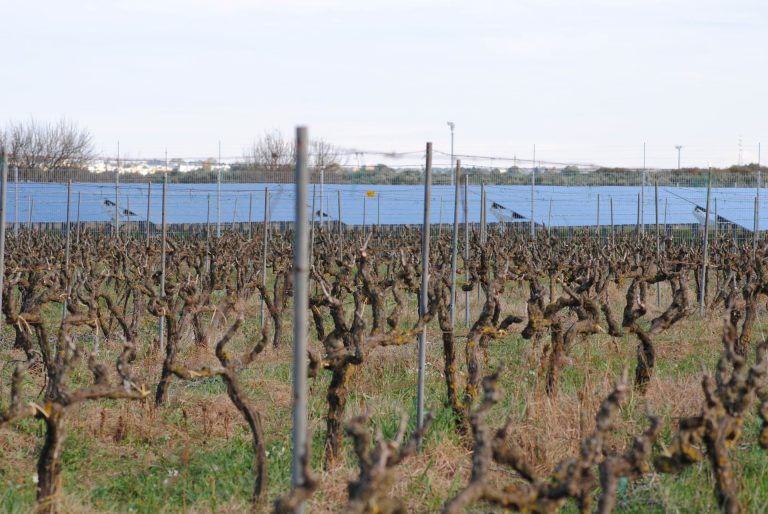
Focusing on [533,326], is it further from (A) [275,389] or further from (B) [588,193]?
(B) [588,193]

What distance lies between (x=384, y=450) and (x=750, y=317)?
6.54 metres

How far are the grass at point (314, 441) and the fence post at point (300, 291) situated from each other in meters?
0.80

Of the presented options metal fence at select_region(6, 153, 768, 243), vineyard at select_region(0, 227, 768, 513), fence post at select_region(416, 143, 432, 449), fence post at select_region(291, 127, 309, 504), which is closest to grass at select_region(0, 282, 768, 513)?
vineyard at select_region(0, 227, 768, 513)

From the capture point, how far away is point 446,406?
20.5ft

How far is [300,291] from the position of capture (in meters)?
3.04

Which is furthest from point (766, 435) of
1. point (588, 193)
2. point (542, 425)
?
point (588, 193)

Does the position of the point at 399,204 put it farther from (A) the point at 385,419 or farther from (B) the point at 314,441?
(B) the point at 314,441

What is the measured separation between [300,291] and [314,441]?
8.64ft

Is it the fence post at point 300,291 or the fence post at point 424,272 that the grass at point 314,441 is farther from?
the fence post at point 300,291

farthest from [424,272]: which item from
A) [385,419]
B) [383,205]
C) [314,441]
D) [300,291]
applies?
[383,205]

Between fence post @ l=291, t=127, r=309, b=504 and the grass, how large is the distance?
2.63ft

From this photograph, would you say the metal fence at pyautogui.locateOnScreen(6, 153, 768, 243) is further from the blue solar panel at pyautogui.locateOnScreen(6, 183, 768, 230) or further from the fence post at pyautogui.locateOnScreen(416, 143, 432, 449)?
the fence post at pyautogui.locateOnScreen(416, 143, 432, 449)

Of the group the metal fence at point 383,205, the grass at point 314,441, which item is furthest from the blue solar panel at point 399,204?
the grass at point 314,441

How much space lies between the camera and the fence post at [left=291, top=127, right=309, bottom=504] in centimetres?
294
